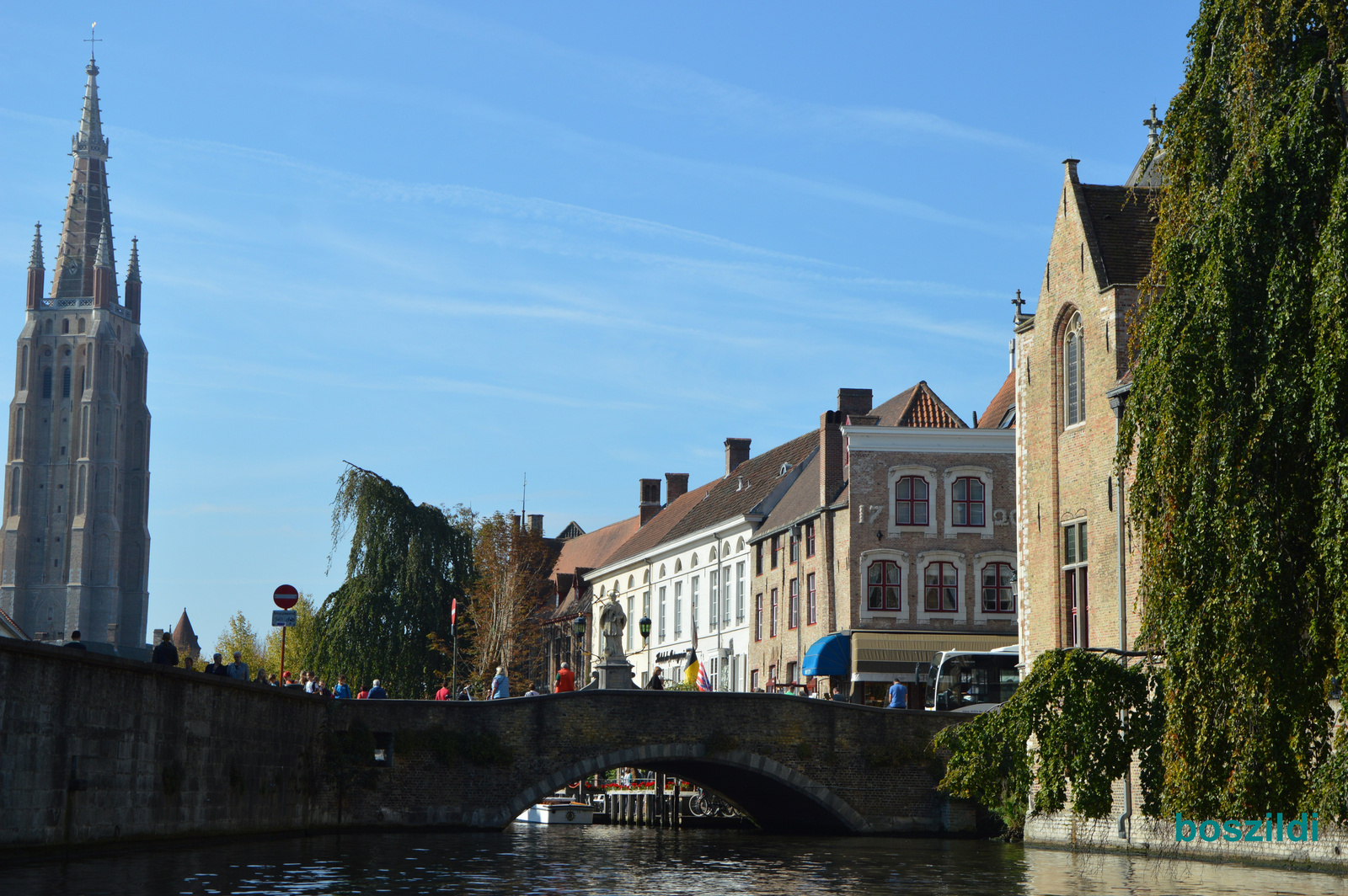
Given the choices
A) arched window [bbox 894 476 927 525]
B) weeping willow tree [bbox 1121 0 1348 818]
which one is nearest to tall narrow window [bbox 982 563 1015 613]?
arched window [bbox 894 476 927 525]

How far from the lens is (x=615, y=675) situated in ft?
122

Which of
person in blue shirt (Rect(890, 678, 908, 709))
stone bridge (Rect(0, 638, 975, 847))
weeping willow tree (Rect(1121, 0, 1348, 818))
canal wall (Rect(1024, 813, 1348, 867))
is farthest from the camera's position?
person in blue shirt (Rect(890, 678, 908, 709))

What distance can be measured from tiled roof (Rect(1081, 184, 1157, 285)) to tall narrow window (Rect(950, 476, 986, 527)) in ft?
51.2

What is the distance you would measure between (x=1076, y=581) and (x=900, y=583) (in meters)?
15.2

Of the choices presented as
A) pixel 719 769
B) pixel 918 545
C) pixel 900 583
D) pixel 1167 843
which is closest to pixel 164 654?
pixel 719 769

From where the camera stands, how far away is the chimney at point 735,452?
70.9 m

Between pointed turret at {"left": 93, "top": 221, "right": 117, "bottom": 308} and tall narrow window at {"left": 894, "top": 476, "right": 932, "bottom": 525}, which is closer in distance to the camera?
tall narrow window at {"left": 894, "top": 476, "right": 932, "bottom": 525}

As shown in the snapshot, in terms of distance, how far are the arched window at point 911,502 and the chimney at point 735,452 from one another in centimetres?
2240

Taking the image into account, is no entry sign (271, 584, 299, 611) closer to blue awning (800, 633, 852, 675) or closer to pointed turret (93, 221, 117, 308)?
blue awning (800, 633, 852, 675)

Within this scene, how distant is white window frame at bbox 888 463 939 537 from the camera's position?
48125 millimetres

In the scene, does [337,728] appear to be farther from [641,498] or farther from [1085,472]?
[641,498]

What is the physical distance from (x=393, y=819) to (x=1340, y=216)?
24.9m

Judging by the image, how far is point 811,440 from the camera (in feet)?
200

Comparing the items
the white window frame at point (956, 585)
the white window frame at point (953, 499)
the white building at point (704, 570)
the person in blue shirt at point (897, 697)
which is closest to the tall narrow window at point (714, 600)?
the white building at point (704, 570)
